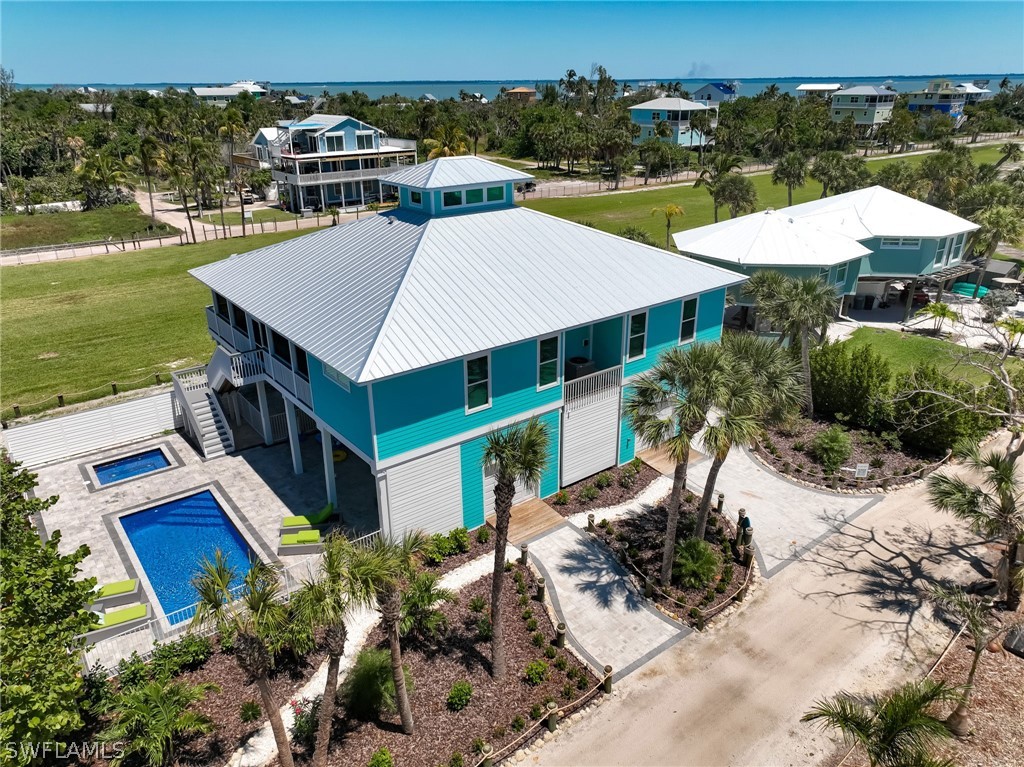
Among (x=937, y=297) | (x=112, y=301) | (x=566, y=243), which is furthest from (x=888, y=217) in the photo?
(x=112, y=301)

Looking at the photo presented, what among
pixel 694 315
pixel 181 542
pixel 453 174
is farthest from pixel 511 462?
pixel 453 174

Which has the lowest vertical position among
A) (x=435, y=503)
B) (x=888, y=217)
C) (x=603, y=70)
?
(x=435, y=503)

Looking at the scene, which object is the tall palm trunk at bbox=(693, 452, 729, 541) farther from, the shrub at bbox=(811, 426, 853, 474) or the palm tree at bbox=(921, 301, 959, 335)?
Result: the palm tree at bbox=(921, 301, 959, 335)

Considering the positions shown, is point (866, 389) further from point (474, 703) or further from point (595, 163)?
point (595, 163)

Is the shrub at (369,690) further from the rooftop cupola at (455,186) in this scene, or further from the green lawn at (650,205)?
the green lawn at (650,205)

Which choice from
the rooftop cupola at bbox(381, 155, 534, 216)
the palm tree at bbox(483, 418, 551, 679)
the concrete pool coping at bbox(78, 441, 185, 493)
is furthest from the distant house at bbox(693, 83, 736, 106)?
the palm tree at bbox(483, 418, 551, 679)

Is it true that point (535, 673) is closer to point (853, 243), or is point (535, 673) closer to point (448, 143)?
point (853, 243)

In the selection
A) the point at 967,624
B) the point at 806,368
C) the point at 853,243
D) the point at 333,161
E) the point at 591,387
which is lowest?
the point at 967,624
